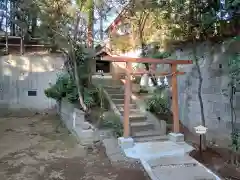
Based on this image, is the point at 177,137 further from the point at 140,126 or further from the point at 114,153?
the point at 114,153

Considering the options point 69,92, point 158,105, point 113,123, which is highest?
point 69,92

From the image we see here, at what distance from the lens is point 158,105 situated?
→ 6.89m

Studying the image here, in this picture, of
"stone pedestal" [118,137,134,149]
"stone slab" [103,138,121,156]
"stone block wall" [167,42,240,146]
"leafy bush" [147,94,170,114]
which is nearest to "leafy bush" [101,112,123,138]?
"stone slab" [103,138,121,156]

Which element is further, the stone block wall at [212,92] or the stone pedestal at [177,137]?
the stone pedestal at [177,137]

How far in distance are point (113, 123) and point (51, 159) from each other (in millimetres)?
1772

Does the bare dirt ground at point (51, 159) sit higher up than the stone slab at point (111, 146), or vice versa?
the stone slab at point (111, 146)

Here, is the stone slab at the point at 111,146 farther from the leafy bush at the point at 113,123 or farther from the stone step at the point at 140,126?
the stone step at the point at 140,126

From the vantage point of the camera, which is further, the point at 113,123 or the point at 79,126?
the point at 79,126

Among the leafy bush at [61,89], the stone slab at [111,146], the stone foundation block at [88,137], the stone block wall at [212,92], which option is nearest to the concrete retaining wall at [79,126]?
the stone foundation block at [88,137]

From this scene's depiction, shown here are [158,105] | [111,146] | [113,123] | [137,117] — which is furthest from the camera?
[158,105]

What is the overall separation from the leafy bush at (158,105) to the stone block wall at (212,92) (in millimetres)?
633

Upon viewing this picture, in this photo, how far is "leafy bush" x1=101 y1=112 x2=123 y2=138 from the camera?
5.98 metres

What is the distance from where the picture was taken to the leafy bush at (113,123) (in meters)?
5.98

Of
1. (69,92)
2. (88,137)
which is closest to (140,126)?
(88,137)
